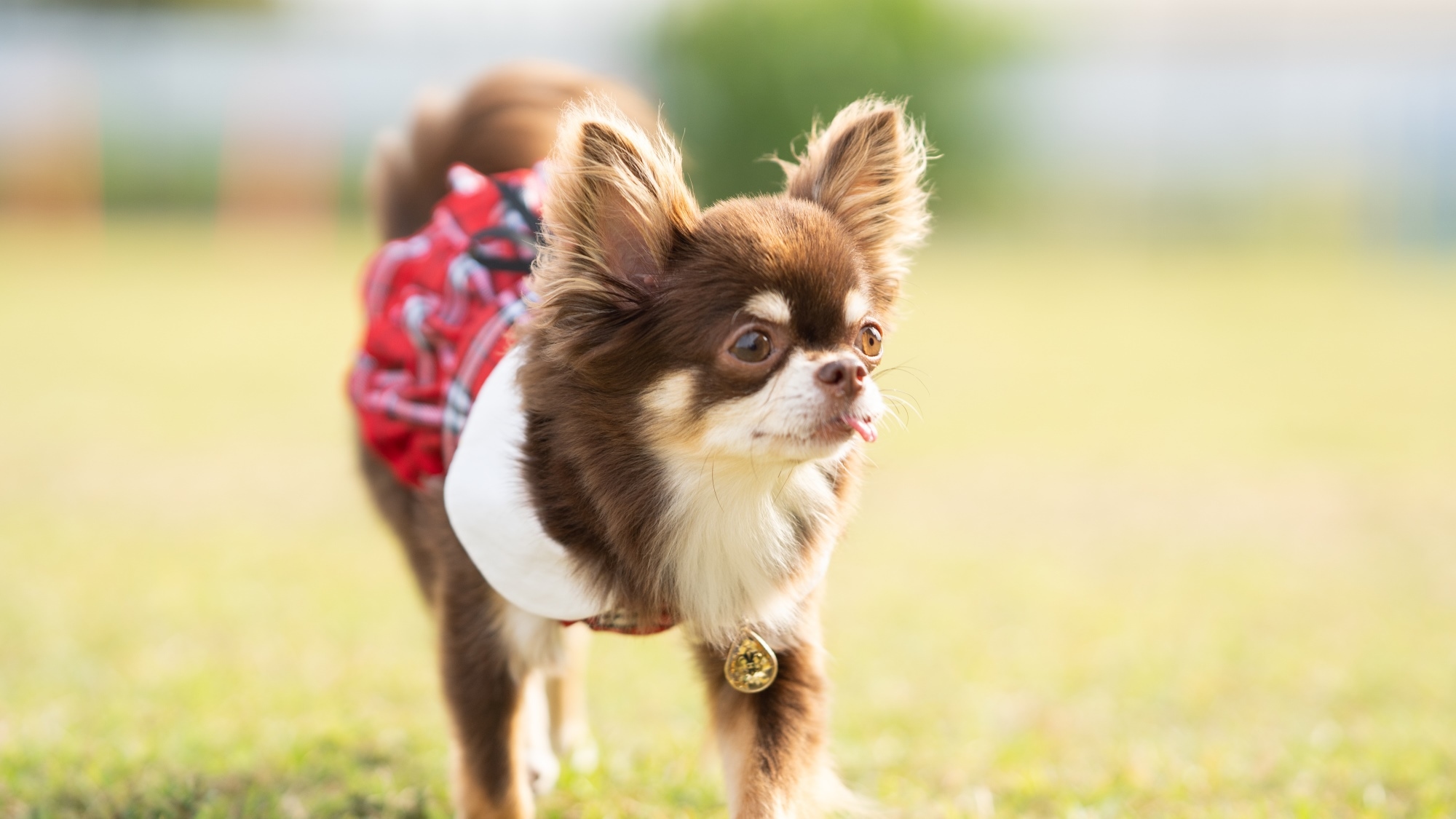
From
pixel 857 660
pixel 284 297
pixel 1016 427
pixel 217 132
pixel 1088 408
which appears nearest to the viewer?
pixel 857 660

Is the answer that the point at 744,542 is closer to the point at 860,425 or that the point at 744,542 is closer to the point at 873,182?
the point at 860,425

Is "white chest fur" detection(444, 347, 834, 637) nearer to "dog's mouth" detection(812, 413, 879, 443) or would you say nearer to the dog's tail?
"dog's mouth" detection(812, 413, 879, 443)

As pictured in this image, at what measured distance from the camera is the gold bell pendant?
2.81 m

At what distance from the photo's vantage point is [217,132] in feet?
84.6

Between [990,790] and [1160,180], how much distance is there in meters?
25.8

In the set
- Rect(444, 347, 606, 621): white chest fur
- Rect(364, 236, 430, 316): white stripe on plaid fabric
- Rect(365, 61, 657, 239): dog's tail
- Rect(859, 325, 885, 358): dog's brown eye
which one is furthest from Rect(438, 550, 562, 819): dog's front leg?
Rect(365, 61, 657, 239): dog's tail

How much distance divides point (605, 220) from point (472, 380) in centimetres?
69

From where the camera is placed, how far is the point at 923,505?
8.16m

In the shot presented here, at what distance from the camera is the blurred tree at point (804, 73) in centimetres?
2784

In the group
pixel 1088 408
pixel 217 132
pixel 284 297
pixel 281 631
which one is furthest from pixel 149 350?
pixel 217 132

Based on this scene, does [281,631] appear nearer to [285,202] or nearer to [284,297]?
[284,297]

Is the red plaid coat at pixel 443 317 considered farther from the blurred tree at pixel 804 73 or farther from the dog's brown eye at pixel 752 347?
the blurred tree at pixel 804 73

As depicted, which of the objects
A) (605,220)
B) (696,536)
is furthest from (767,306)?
(696,536)

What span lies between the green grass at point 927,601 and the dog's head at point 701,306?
60cm
